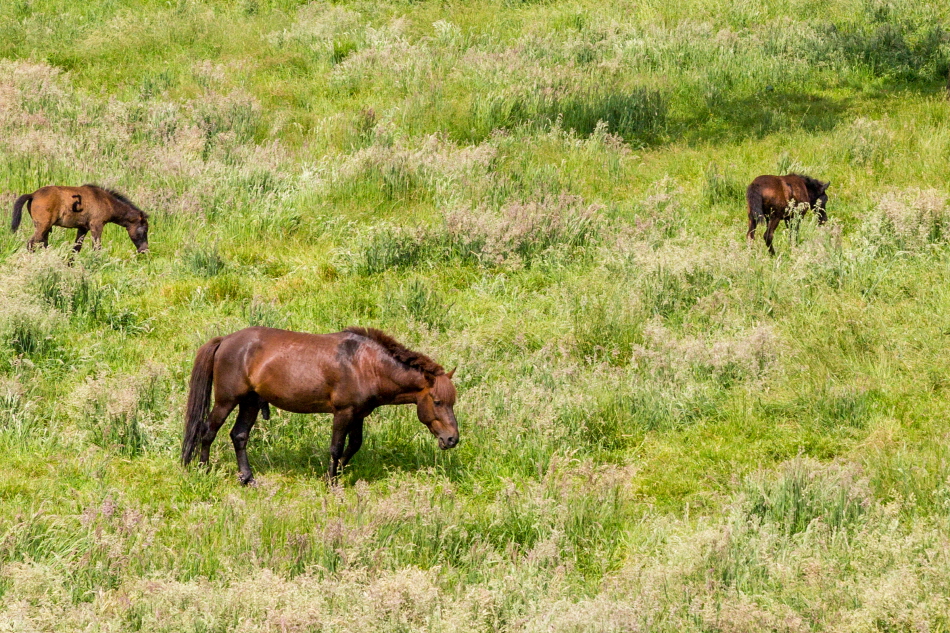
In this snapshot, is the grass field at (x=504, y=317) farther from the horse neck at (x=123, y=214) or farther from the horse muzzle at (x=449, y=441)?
the horse neck at (x=123, y=214)

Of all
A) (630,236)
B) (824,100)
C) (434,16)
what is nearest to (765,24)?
(824,100)

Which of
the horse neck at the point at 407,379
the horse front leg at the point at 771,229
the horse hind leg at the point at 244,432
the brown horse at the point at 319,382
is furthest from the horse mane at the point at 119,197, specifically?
the horse front leg at the point at 771,229

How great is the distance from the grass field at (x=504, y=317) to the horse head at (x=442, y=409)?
370 millimetres

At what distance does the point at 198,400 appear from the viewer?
24.1ft

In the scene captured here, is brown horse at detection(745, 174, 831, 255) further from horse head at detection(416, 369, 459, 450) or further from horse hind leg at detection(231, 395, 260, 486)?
horse hind leg at detection(231, 395, 260, 486)

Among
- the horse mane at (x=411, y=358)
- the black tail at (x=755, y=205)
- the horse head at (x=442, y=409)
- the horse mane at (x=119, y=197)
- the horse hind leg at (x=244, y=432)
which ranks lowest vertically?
the horse hind leg at (x=244, y=432)

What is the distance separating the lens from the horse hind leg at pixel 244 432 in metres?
7.33

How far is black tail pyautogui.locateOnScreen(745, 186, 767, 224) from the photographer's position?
37.9ft

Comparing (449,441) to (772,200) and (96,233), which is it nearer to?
(772,200)

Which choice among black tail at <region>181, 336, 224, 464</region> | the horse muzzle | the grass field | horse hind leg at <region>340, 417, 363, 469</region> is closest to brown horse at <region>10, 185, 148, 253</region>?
the grass field

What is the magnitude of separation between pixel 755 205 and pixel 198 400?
22.5ft

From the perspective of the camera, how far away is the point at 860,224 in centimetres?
1201

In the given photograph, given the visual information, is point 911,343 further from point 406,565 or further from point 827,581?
point 406,565

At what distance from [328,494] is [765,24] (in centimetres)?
1558
